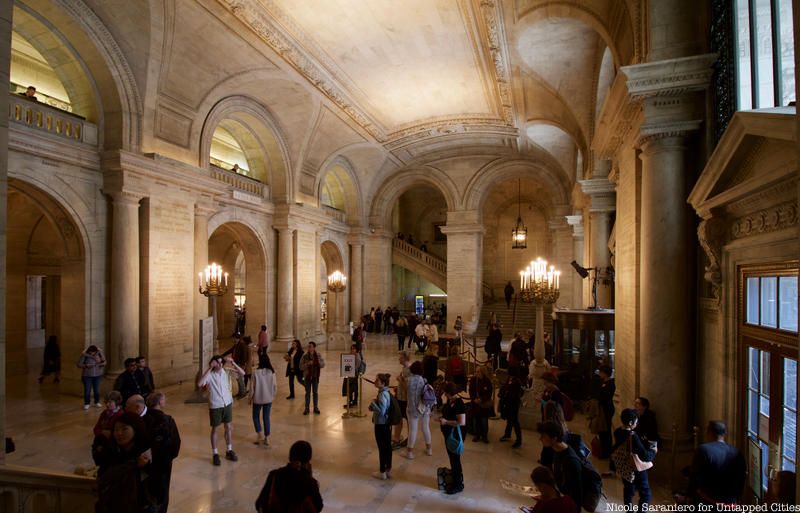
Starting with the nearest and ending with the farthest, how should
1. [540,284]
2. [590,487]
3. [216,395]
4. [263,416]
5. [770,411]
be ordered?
1. [590,487]
2. [770,411]
3. [216,395]
4. [263,416]
5. [540,284]

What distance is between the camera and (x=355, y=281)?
20.4 meters

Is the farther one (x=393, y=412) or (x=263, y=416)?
(x=263, y=416)

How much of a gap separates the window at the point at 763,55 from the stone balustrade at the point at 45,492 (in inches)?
269

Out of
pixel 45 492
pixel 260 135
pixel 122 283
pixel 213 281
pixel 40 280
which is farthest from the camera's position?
pixel 40 280

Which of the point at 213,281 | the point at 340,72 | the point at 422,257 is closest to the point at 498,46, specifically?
the point at 340,72

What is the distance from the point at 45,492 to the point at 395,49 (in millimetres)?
10625

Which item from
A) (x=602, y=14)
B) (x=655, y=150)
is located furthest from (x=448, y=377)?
(x=602, y=14)

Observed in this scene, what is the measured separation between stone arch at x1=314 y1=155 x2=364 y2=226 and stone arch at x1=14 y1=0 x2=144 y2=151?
9.38 meters

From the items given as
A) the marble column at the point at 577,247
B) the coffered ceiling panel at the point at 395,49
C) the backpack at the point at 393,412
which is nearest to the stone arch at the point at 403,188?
the coffered ceiling panel at the point at 395,49

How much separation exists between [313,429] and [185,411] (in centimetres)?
276

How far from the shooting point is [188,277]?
10.4m

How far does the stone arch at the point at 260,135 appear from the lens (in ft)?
36.4

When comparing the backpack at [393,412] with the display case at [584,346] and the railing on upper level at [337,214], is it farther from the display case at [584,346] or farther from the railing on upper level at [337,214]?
the railing on upper level at [337,214]

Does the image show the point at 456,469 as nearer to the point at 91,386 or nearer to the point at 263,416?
the point at 263,416
